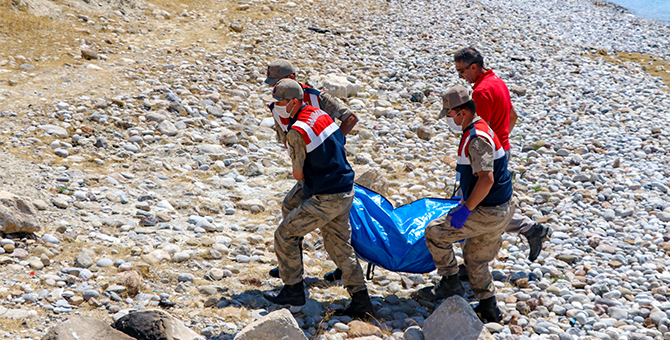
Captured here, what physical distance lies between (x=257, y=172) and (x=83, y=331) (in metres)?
4.48

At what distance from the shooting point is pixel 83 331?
11.7 feet

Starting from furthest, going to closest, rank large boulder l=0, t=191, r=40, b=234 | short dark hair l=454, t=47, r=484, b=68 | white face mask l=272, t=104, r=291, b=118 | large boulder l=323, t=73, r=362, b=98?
large boulder l=323, t=73, r=362, b=98 < short dark hair l=454, t=47, r=484, b=68 < large boulder l=0, t=191, r=40, b=234 < white face mask l=272, t=104, r=291, b=118

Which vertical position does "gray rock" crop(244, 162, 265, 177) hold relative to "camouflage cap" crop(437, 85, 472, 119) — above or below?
below

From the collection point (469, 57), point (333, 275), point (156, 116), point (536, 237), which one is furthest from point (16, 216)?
point (536, 237)

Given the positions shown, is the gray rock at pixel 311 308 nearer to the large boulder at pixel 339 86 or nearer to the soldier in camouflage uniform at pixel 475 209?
the soldier in camouflage uniform at pixel 475 209

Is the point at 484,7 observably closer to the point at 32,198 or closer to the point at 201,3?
the point at 201,3

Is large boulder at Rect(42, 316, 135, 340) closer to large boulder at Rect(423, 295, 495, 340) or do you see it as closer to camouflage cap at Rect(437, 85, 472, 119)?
large boulder at Rect(423, 295, 495, 340)

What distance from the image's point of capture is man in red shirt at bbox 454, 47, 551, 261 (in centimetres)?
549

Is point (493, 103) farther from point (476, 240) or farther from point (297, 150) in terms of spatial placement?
point (297, 150)

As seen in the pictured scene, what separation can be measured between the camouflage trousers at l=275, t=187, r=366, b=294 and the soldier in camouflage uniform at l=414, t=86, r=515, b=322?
74 cm

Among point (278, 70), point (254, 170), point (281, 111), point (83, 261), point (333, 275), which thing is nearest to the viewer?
point (281, 111)

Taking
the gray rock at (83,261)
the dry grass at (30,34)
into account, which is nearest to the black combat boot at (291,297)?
the gray rock at (83,261)

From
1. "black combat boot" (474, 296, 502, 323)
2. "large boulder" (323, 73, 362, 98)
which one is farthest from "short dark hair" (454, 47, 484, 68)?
"large boulder" (323, 73, 362, 98)

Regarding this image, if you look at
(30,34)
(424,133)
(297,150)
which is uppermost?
(297,150)
